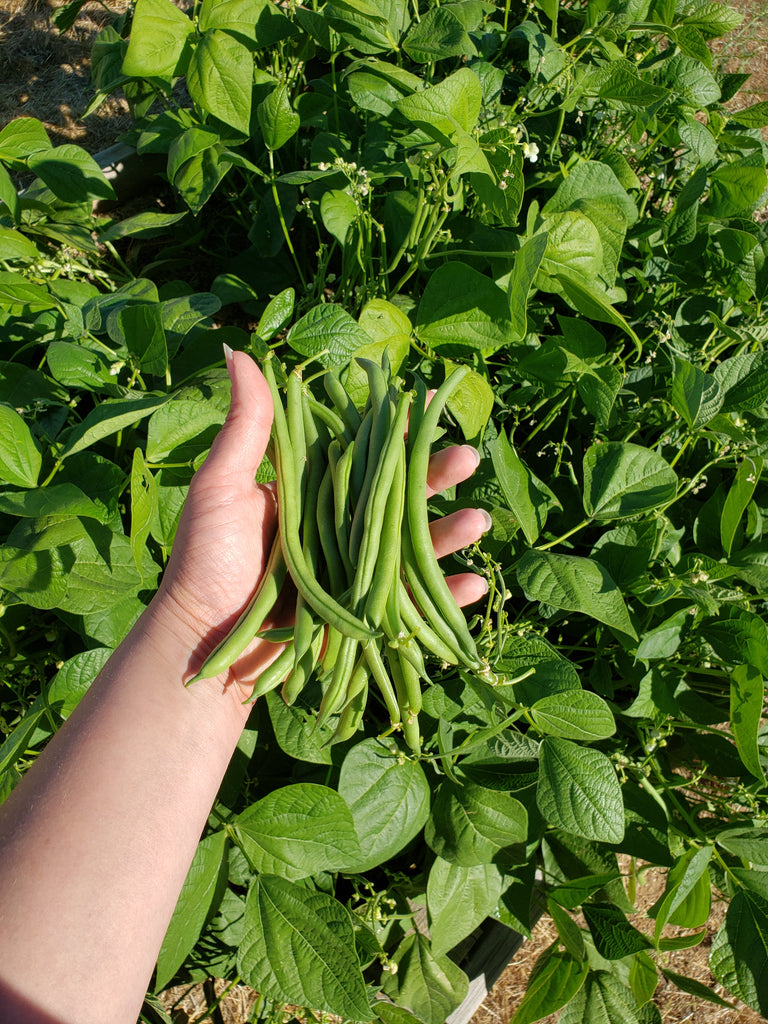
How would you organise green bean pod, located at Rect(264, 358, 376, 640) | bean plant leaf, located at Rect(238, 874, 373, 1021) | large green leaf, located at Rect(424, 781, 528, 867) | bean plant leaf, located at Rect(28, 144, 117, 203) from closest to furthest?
green bean pod, located at Rect(264, 358, 376, 640) → bean plant leaf, located at Rect(238, 874, 373, 1021) → large green leaf, located at Rect(424, 781, 528, 867) → bean plant leaf, located at Rect(28, 144, 117, 203)

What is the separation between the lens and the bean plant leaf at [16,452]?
56.2 inches

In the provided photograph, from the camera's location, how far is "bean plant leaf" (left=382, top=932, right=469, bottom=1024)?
1.73m

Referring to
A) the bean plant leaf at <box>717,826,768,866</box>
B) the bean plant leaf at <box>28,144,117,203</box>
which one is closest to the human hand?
the bean plant leaf at <box>717,826,768,866</box>

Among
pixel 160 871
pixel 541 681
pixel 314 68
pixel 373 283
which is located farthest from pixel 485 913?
pixel 314 68

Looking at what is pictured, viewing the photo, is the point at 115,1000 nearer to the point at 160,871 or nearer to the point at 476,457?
the point at 160,871

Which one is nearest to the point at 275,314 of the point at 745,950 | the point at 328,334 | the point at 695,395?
the point at 328,334

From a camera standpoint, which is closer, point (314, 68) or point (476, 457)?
point (476, 457)

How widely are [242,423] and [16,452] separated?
47cm

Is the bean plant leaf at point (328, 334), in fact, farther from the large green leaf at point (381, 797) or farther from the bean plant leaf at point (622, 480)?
the large green leaf at point (381, 797)

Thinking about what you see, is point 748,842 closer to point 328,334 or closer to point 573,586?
point 573,586

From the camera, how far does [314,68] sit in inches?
115

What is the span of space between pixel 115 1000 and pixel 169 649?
0.57 m

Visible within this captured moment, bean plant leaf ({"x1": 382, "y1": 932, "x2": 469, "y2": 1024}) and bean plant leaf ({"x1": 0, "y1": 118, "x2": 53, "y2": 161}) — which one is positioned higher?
bean plant leaf ({"x1": 0, "y1": 118, "x2": 53, "y2": 161})

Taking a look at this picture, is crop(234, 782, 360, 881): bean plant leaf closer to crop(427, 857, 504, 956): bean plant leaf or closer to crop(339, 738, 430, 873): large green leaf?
crop(339, 738, 430, 873): large green leaf
